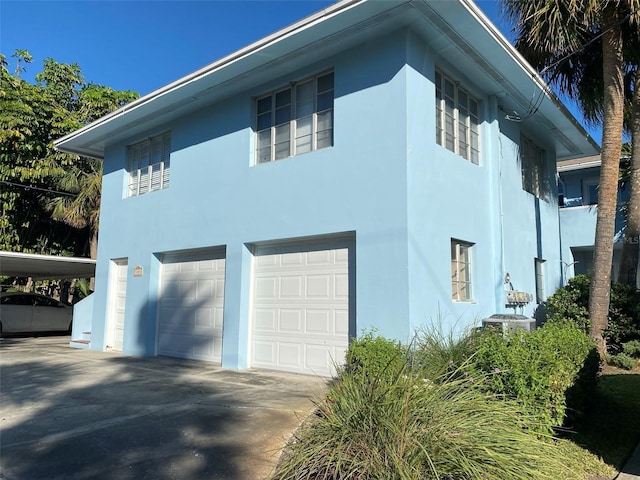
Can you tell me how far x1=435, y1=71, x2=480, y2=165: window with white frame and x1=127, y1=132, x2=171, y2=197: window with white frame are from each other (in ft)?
21.7

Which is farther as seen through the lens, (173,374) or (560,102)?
(560,102)

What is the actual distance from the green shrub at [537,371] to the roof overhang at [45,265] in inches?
517

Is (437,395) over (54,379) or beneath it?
over

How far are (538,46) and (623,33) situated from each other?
2.08 m

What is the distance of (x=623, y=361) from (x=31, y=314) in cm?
1778

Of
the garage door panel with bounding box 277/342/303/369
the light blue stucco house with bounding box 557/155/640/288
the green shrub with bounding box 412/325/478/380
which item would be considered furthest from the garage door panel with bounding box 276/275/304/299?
the light blue stucco house with bounding box 557/155/640/288

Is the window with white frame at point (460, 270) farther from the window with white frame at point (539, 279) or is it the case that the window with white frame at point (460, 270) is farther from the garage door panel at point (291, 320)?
the window with white frame at point (539, 279)

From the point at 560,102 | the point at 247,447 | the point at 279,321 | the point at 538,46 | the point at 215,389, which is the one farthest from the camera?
the point at 560,102

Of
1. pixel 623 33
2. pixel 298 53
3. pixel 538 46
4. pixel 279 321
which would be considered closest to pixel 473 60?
pixel 538 46

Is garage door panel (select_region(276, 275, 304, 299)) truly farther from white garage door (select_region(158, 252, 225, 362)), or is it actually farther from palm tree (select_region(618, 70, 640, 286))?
palm tree (select_region(618, 70, 640, 286))

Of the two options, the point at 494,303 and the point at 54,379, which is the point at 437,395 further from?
the point at 54,379

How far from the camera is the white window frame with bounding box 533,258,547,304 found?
1243cm

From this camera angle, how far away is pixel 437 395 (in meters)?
3.96

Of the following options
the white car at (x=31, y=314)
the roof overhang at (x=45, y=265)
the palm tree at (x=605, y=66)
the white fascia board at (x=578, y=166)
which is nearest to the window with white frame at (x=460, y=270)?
the palm tree at (x=605, y=66)
